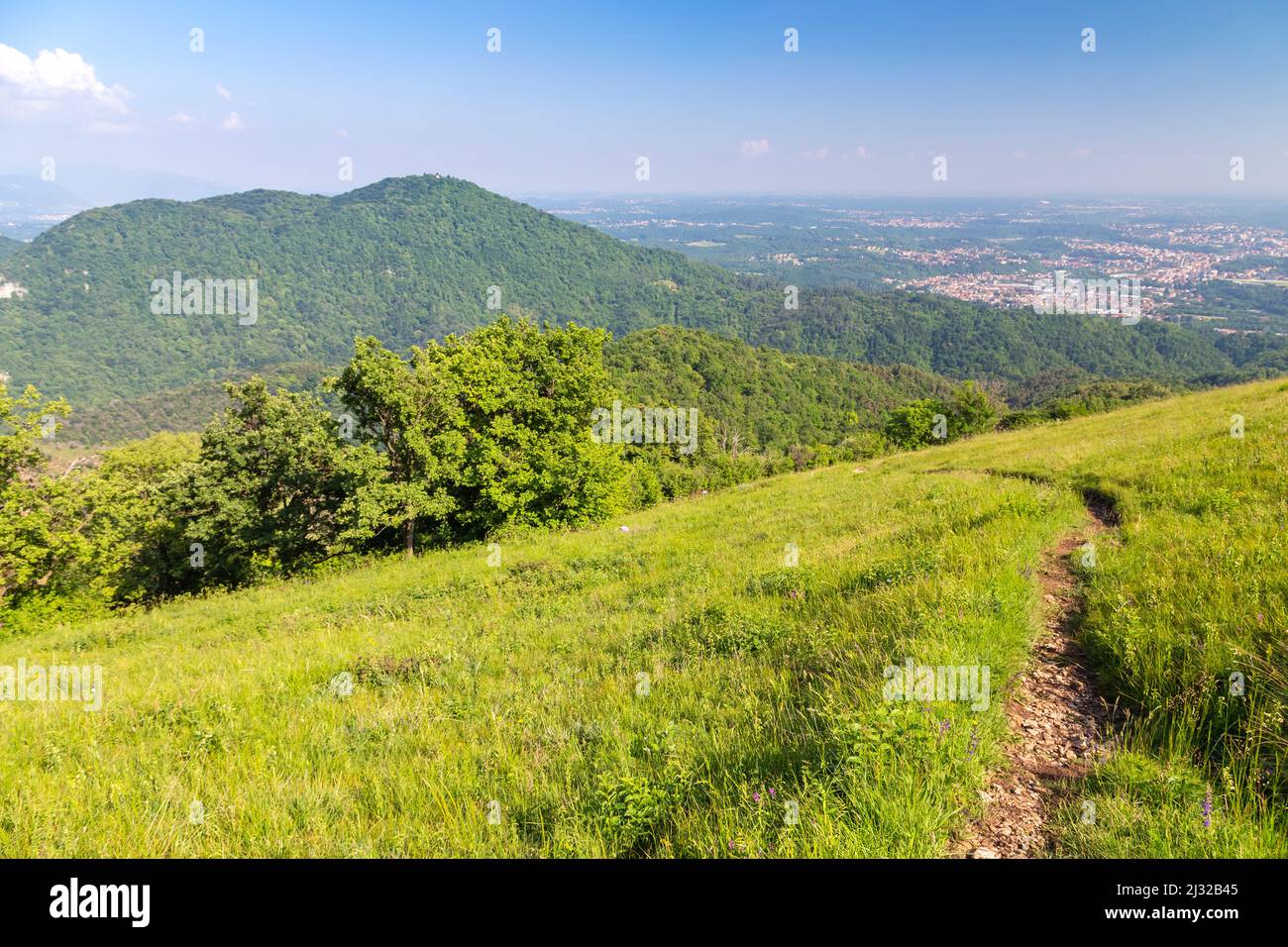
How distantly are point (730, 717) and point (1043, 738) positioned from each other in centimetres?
220

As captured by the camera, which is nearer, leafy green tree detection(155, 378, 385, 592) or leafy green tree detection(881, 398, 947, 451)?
leafy green tree detection(155, 378, 385, 592)

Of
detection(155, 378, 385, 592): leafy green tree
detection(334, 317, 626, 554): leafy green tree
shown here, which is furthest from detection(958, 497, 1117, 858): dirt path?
detection(155, 378, 385, 592): leafy green tree

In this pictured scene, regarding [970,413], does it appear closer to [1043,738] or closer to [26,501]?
[1043,738]

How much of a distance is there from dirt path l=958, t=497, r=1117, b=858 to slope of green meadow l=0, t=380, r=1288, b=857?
0.37 feet

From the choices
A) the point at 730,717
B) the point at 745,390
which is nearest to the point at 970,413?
the point at 730,717

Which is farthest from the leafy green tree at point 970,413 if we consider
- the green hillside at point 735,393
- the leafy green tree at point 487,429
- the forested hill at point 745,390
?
the green hillside at point 735,393

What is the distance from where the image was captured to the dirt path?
9.08 ft

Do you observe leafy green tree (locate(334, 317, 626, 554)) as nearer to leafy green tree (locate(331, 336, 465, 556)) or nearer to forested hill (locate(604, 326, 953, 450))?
leafy green tree (locate(331, 336, 465, 556))

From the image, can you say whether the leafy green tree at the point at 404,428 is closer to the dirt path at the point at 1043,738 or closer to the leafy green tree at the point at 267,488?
the leafy green tree at the point at 267,488

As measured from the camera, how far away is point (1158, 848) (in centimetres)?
244
